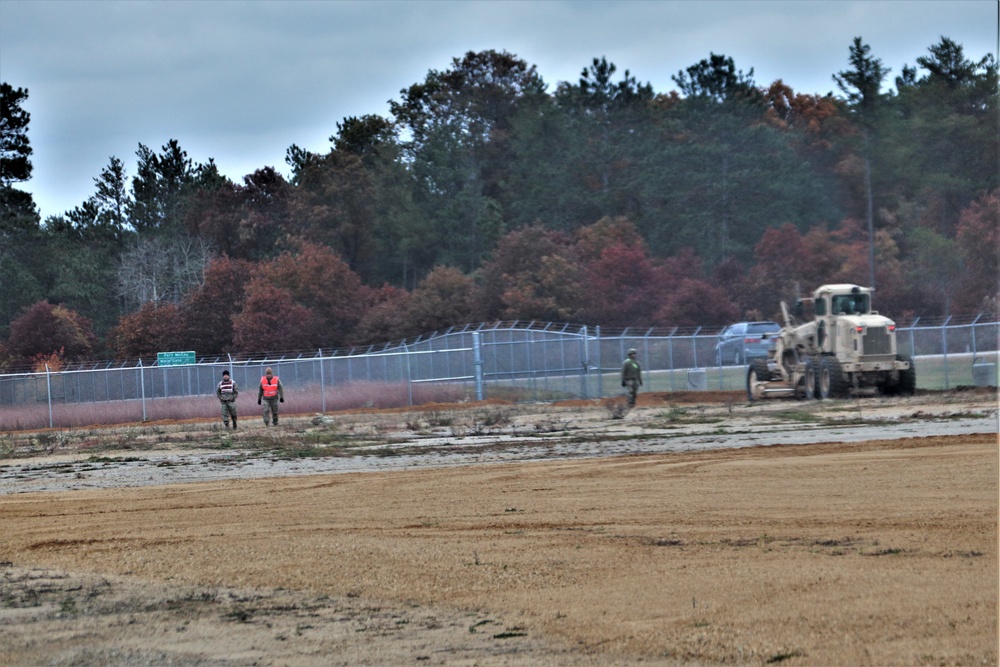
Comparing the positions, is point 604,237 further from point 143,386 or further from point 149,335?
point 143,386

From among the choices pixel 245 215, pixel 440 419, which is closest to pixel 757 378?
pixel 440 419

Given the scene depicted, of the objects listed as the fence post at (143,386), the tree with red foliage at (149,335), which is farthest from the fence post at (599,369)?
the tree with red foliage at (149,335)

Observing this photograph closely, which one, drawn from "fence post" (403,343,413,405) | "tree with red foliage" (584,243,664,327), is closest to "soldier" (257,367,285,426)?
"fence post" (403,343,413,405)

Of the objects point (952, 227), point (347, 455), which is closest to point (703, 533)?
point (347, 455)

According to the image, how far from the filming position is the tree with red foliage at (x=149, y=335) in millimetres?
66062

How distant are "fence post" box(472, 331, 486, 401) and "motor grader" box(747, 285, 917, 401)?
35.8 feet

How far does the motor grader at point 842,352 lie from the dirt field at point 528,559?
11665 mm

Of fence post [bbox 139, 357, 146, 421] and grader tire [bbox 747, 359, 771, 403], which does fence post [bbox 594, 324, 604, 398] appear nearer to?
grader tire [bbox 747, 359, 771, 403]

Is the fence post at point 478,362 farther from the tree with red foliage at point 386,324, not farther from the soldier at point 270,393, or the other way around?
the tree with red foliage at point 386,324

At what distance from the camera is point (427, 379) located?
44812 millimetres

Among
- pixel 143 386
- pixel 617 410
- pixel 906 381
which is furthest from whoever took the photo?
pixel 143 386

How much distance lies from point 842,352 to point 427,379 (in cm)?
1611

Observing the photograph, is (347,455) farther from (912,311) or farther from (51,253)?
(51,253)

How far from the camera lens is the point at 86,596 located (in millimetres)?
9766
